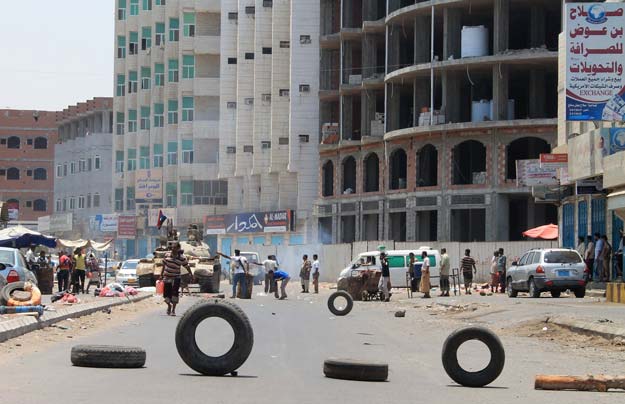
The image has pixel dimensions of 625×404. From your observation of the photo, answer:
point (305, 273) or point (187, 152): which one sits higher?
point (187, 152)

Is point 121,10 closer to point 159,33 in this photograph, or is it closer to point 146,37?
point 146,37

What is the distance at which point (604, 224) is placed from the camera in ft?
139

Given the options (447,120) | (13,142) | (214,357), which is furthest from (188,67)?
(214,357)

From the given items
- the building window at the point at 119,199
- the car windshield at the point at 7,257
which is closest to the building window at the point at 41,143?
the building window at the point at 119,199

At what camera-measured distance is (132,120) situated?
111000 millimetres

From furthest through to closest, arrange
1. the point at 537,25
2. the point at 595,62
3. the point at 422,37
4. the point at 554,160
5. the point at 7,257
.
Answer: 1. the point at 422,37
2. the point at 537,25
3. the point at 554,160
4. the point at 595,62
5. the point at 7,257

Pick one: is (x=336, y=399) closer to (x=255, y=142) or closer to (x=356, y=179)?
(x=356, y=179)

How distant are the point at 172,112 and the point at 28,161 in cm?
3482

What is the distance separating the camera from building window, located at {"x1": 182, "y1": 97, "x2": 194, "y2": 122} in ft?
328

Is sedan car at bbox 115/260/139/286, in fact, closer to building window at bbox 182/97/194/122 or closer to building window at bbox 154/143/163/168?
Answer: building window at bbox 182/97/194/122

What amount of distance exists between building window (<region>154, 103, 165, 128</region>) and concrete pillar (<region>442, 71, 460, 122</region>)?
44.0 metres

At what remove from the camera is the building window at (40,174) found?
438 feet

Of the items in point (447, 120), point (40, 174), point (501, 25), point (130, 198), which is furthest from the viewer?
point (40, 174)

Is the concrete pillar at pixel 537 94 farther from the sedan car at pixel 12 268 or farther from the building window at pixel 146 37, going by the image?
the building window at pixel 146 37
